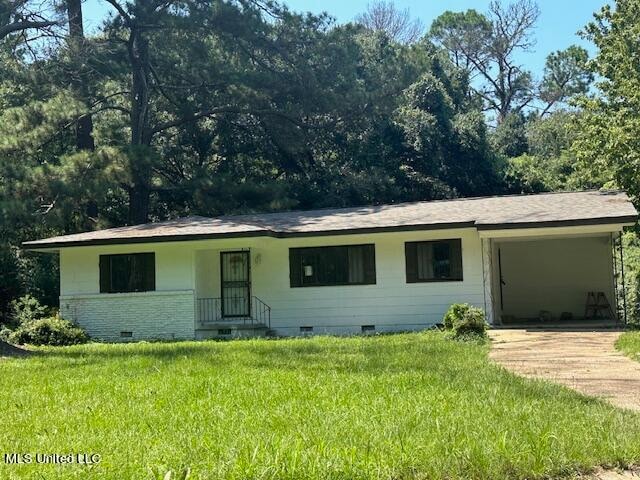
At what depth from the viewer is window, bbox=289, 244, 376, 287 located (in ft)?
59.9

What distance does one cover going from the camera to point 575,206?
17406 millimetres

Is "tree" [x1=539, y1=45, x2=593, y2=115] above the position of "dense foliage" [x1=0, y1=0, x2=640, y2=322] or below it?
above

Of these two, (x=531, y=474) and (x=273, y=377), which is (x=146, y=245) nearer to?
(x=273, y=377)

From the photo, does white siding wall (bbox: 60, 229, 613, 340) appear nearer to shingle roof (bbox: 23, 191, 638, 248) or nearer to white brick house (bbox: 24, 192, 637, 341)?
white brick house (bbox: 24, 192, 637, 341)

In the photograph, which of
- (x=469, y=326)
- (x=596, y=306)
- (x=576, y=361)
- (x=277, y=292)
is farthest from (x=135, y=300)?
(x=596, y=306)

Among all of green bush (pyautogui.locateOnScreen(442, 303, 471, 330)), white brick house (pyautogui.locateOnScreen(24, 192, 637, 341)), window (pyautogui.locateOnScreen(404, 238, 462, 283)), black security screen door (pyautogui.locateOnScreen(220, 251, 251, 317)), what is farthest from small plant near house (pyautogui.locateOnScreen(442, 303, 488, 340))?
black security screen door (pyautogui.locateOnScreen(220, 251, 251, 317))

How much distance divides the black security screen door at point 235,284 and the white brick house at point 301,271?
0.03 metres

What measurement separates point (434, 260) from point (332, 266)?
8.94ft

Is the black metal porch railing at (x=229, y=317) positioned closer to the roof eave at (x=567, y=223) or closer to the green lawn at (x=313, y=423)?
the roof eave at (x=567, y=223)

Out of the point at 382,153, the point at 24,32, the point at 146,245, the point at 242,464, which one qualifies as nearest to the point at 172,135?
the point at 24,32

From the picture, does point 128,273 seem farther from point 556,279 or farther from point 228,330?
point 556,279

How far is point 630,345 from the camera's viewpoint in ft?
38.0

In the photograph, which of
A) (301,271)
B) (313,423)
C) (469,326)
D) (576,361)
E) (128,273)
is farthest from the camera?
(128,273)

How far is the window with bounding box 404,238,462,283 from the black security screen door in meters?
4.50
